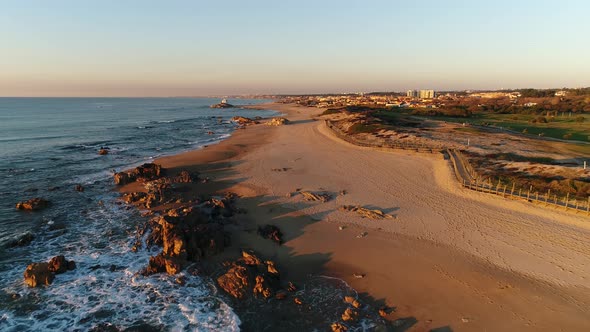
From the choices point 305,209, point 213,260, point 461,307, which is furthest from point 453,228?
point 213,260

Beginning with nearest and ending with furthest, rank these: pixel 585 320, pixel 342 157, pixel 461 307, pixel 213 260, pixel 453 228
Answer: pixel 585 320 < pixel 461 307 < pixel 213 260 < pixel 453 228 < pixel 342 157

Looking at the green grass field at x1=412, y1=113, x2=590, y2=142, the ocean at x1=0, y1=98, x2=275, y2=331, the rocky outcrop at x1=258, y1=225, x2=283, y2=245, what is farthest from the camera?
the green grass field at x1=412, y1=113, x2=590, y2=142

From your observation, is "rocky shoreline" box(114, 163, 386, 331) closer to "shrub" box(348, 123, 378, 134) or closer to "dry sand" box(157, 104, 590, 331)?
"dry sand" box(157, 104, 590, 331)

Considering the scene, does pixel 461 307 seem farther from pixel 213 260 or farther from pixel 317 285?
pixel 213 260

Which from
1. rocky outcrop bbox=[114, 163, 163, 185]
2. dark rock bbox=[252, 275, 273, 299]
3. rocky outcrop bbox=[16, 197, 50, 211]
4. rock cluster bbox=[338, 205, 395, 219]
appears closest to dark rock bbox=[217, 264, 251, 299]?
dark rock bbox=[252, 275, 273, 299]

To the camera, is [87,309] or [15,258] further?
[15,258]

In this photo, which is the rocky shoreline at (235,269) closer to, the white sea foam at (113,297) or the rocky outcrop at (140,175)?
the white sea foam at (113,297)
